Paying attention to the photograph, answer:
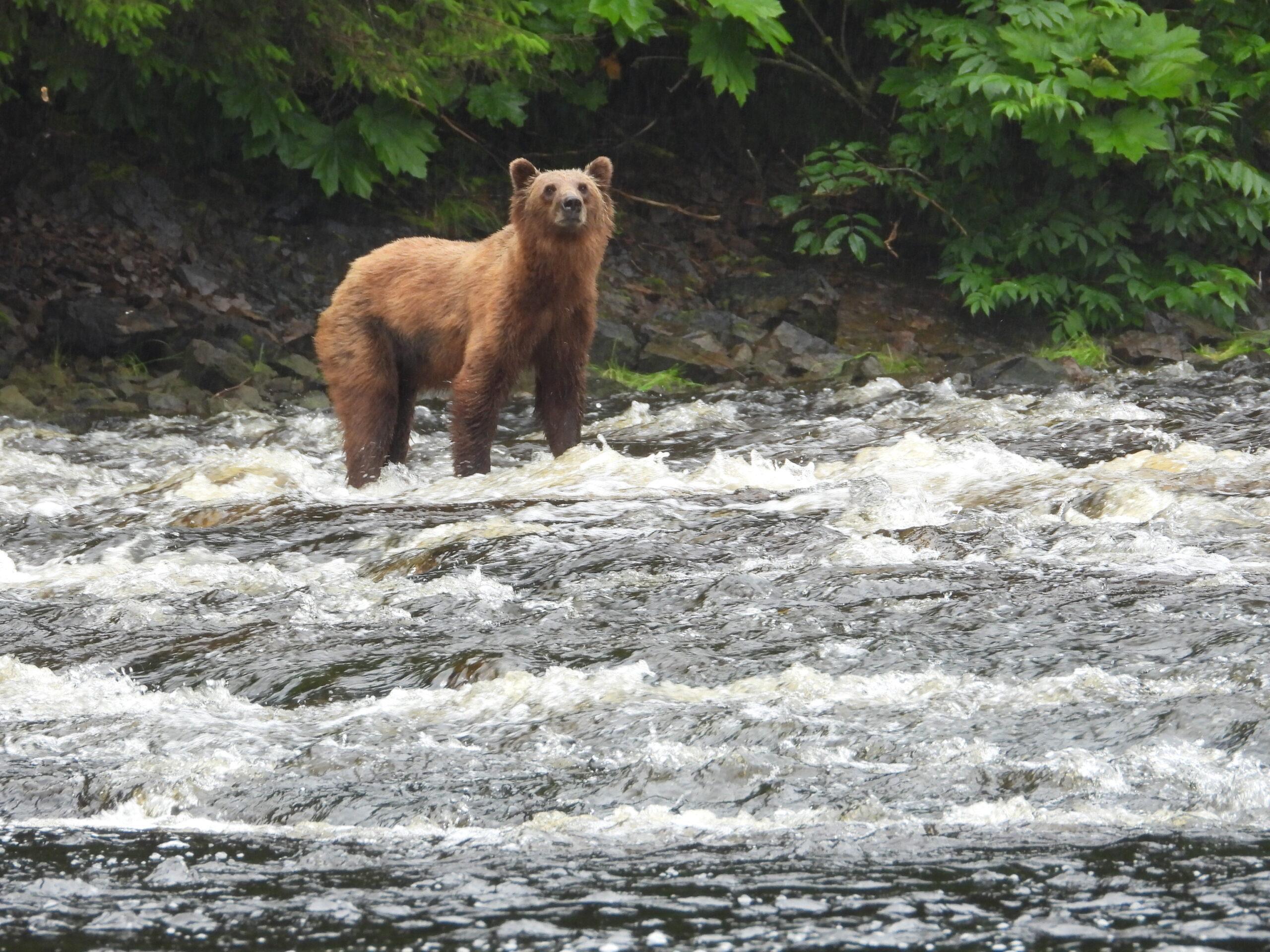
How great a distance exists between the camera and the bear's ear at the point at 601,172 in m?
8.32

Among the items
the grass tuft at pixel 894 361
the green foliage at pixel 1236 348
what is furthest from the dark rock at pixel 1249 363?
the grass tuft at pixel 894 361

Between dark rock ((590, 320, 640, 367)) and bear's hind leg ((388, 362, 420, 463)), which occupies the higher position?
dark rock ((590, 320, 640, 367))

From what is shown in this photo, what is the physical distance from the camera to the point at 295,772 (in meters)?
3.68

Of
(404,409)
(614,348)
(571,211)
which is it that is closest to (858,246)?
(614,348)

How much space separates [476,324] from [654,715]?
15.0 feet

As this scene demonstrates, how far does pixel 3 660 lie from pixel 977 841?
298 cm

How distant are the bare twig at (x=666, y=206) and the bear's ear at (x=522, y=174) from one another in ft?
18.2

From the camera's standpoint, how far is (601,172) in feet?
27.4

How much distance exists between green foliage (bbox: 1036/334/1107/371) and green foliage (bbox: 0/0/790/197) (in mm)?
3320

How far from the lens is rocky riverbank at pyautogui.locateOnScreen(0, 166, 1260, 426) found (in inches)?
438

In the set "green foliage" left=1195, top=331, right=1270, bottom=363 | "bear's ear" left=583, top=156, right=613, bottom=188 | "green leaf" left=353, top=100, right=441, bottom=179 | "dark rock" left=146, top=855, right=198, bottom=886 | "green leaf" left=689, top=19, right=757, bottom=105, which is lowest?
"dark rock" left=146, top=855, right=198, bottom=886

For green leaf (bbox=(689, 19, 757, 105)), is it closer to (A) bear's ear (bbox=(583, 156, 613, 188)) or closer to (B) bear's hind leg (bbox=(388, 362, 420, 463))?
(A) bear's ear (bbox=(583, 156, 613, 188))

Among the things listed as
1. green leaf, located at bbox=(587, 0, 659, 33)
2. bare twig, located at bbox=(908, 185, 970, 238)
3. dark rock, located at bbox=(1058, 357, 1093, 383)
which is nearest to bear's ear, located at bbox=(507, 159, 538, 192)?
green leaf, located at bbox=(587, 0, 659, 33)

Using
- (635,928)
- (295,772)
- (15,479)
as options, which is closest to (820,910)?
(635,928)
